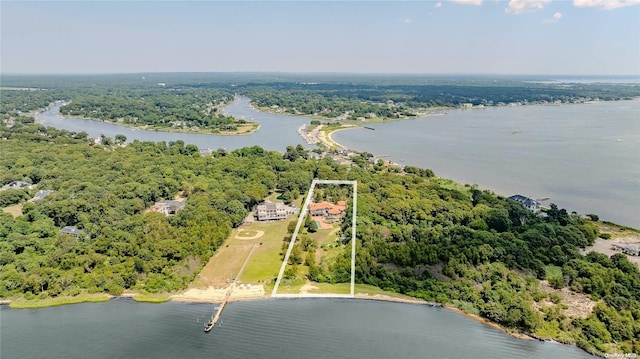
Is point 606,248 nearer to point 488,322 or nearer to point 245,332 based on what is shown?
point 488,322

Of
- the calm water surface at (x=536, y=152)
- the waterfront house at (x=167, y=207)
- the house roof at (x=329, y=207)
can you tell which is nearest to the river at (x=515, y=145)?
the calm water surface at (x=536, y=152)

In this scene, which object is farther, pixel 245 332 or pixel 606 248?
pixel 606 248

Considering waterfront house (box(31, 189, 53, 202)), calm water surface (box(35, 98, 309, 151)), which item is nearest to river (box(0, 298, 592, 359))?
waterfront house (box(31, 189, 53, 202))

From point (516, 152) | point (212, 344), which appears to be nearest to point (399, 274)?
point (212, 344)

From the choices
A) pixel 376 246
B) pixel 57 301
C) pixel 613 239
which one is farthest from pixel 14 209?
pixel 613 239

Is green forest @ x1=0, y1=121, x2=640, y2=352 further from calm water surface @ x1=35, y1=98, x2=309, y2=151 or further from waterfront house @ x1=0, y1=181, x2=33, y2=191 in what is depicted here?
calm water surface @ x1=35, y1=98, x2=309, y2=151
